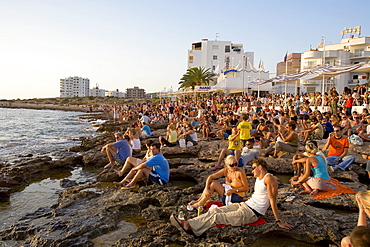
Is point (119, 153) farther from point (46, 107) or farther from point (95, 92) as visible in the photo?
point (95, 92)

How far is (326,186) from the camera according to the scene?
5887 mm

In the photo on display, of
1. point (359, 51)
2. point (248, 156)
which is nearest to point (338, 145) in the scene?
point (248, 156)

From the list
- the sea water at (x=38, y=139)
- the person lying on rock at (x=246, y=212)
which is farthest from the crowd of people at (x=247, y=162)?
the sea water at (x=38, y=139)

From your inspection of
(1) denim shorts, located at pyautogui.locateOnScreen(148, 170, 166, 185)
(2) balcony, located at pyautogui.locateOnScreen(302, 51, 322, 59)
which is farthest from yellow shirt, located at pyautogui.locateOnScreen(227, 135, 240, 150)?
(2) balcony, located at pyautogui.locateOnScreen(302, 51, 322, 59)

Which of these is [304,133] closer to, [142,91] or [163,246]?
[163,246]

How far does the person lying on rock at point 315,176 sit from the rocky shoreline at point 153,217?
26 centimetres

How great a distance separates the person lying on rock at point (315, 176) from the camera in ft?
19.3

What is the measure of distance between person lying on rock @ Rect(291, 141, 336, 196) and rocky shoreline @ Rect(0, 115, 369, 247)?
0.26 metres

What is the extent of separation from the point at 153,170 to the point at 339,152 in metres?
4.83

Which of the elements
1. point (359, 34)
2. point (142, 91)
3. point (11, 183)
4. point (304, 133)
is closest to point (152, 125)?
point (304, 133)

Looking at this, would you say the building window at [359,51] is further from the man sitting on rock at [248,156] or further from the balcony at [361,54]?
the man sitting on rock at [248,156]

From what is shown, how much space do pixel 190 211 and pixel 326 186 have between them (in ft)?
9.41

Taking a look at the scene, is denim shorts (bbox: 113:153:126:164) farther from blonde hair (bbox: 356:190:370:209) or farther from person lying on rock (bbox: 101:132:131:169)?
blonde hair (bbox: 356:190:370:209)

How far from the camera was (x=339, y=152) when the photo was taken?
7.67 metres
